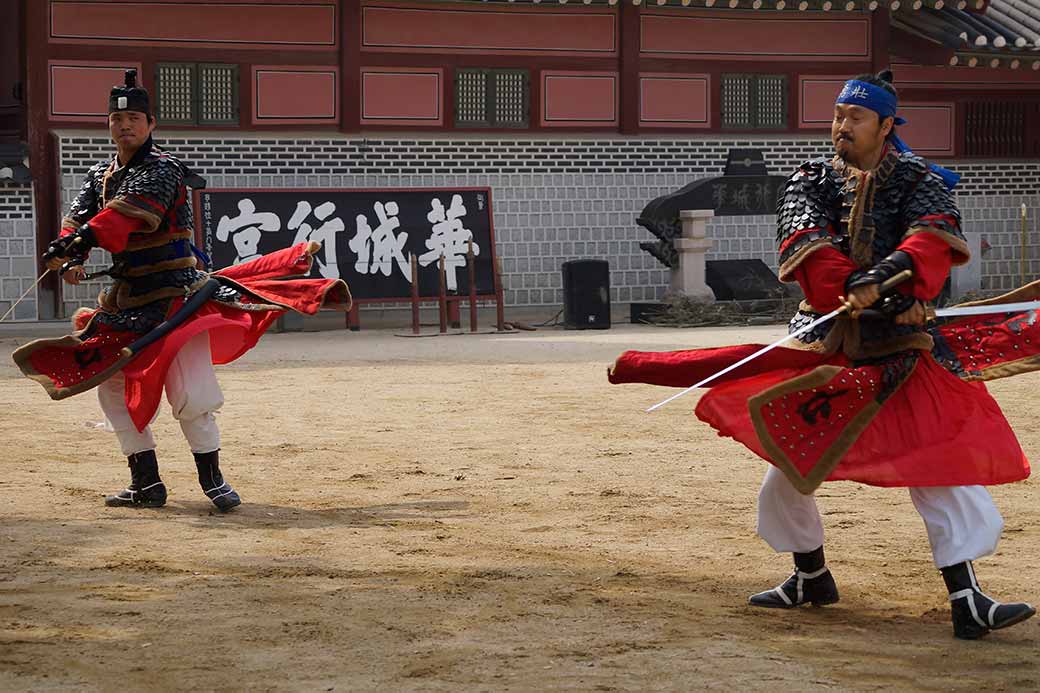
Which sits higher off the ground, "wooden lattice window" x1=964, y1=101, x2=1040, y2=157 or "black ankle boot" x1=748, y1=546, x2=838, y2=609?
"wooden lattice window" x1=964, y1=101, x2=1040, y2=157

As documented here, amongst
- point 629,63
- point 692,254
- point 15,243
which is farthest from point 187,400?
point 629,63

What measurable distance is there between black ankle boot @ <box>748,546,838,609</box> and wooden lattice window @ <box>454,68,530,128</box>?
44.2 feet

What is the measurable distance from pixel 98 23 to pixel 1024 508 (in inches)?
483

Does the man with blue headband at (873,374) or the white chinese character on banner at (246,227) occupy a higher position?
the white chinese character on banner at (246,227)

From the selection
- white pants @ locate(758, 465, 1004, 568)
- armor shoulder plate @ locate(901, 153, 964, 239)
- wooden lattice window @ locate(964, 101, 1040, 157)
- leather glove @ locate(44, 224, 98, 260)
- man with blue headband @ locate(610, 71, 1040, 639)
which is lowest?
white pants @ locate(758, 465, 1004, 568)

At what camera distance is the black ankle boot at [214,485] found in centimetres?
651

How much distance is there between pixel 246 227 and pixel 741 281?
549 centimetres

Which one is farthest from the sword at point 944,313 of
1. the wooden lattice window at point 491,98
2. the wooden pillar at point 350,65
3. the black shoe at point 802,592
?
the wooden lattice window at point 491,98

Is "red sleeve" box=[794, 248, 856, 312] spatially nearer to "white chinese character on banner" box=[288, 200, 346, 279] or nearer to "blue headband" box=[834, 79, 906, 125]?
"blue headband" box=[834, 79, 906, 125]

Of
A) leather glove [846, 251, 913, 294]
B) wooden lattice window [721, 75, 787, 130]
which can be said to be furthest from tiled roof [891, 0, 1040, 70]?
leather glove [846, 251, 913, 294]

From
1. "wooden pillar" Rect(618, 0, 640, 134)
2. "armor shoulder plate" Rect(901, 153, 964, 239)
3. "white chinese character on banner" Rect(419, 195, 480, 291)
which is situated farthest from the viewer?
"wooden pillar" Rect(618, 0, 640, 134)

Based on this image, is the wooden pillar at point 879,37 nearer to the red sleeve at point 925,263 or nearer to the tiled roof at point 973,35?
the tiled roof at point 973,35

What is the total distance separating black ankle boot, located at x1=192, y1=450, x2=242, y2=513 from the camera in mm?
6508

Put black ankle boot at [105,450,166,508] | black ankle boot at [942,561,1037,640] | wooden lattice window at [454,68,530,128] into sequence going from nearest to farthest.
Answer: black ankle boot at [942,561,1037,640] < black ankle boot at [105,450,166,508] < wooden lattice window at [454,68,530,128]
